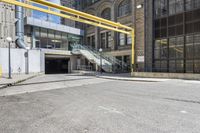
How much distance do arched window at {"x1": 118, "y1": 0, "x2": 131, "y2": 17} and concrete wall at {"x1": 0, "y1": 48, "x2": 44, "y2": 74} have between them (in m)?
16.2

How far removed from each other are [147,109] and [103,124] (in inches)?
90.8

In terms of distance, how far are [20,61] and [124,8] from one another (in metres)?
19.7

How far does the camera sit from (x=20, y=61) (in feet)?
77.3

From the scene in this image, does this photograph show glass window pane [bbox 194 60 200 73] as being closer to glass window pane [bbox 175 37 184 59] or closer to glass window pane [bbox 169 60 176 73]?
glass window pane [bbox 175 37 184 59]

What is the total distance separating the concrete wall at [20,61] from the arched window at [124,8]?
637 inches

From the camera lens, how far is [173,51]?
Result: 22.0 meters

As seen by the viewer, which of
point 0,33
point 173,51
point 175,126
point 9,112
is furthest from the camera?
point 0,33

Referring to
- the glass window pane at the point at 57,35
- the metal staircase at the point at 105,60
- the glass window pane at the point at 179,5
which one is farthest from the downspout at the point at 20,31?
the glass window pane at the point at 179,5

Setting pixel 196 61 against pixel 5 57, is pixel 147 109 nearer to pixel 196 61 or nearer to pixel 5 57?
pixel 196 61

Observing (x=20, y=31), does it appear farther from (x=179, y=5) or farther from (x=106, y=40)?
(x=179, y=5)

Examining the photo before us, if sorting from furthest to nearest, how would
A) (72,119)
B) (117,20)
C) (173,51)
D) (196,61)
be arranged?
(117,20) → (173,51) → (196,61) → (72,119)

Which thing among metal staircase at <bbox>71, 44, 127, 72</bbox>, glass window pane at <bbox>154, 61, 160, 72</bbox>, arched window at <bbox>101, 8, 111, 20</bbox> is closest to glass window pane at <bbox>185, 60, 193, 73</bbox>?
glass window pane at <bbox>154, 61, 160, 72</bbox>

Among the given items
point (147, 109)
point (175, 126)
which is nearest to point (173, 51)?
point (147, 109)

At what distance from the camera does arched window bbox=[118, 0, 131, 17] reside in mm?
30206
